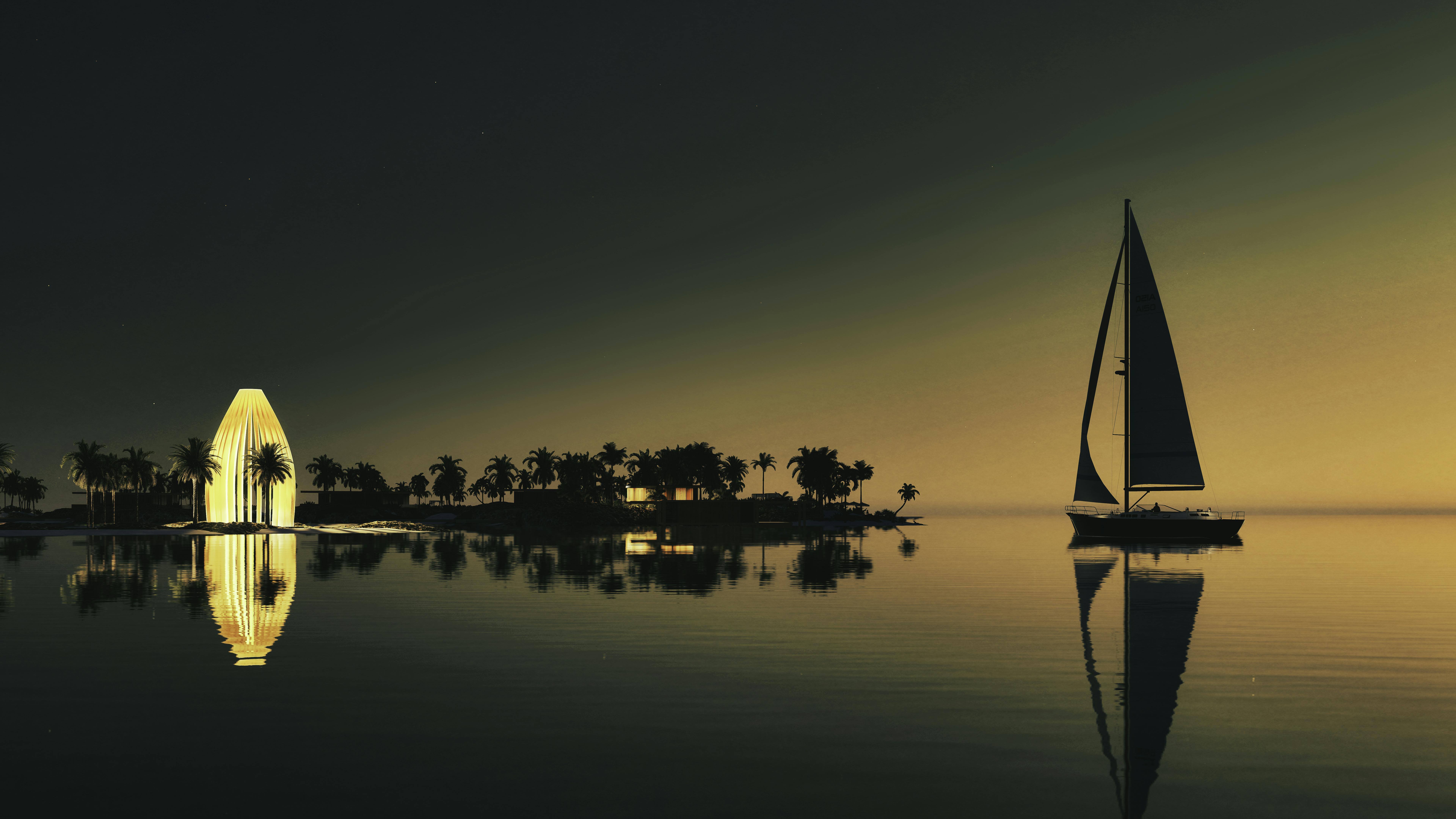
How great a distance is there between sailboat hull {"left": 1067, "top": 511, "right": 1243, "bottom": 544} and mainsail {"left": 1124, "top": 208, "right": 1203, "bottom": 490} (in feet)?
8.81

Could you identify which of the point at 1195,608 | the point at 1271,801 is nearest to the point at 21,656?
the point at 1271,801

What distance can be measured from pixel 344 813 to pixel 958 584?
100 ft

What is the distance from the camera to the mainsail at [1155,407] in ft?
244

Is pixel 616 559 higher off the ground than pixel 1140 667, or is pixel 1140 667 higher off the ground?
pixel 1140 667

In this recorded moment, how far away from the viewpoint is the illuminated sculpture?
123 metres

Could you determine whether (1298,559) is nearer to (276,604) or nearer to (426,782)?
(276,604)

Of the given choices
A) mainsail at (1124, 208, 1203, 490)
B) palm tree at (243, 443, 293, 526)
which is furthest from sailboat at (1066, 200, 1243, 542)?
palm tree at (243, 443, 293, 526)

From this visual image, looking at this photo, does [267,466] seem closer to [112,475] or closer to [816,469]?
[112,475]

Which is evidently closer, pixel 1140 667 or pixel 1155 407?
pixel 1140 667

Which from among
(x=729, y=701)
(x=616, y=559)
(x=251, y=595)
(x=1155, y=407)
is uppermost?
(x=1155, y=407)

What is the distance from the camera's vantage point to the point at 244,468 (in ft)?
402

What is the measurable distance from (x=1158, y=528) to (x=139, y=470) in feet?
403

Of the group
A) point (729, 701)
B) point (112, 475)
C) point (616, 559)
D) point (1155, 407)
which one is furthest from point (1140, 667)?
point (112, 475)

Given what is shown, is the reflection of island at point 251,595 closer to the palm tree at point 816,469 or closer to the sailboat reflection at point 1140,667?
the sailboat reflection at point 1140,667
